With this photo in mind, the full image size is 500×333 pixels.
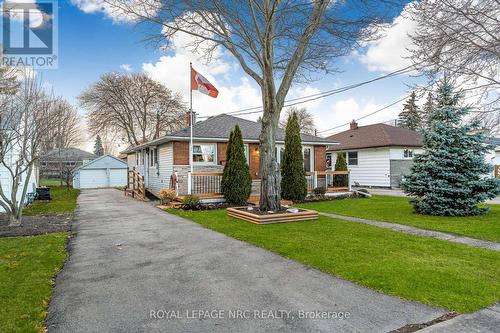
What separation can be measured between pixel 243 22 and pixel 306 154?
9.44m

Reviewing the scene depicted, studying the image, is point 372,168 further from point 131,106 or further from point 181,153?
point 131,106

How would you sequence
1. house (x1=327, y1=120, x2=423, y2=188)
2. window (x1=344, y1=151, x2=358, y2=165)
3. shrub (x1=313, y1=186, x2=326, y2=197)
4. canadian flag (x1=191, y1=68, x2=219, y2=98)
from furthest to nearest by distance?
window (x1=344, y1=151, x2=358, y2=165)
house (x1=327, y1=120, x2=423, y2=188)
shrub (x1=313, y1=186, x2=326, y2=197)
canadian flag (x1=191, y1=68, x2=219, y2=98)

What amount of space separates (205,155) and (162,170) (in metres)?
2.84

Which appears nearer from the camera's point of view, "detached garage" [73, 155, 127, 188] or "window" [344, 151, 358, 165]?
"window" [344, 151, 358, 165]

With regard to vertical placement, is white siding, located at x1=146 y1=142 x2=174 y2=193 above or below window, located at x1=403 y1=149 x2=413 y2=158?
below

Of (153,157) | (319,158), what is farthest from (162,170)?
(319,158)

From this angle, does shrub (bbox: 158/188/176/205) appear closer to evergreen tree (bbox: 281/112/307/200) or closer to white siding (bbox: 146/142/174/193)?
white siding (bbox: 146/142/174/193)

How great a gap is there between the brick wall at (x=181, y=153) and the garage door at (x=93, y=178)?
70.0 feet

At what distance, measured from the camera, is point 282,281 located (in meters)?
4.17

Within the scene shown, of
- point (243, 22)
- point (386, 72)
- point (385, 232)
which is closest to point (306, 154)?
point (386, 72)

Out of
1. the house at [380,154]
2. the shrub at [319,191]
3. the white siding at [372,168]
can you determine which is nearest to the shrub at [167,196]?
the shrub at [319,191]

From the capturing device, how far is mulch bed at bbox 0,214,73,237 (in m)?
7.49

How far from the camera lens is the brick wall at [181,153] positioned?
14.1 metres

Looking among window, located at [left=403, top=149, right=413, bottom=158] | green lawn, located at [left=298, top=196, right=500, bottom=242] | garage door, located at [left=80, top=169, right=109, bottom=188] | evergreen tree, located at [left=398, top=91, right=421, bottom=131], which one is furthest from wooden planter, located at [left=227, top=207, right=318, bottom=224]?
evergreen tree, located at [left=398, top=91, right=421, bottom=131]
